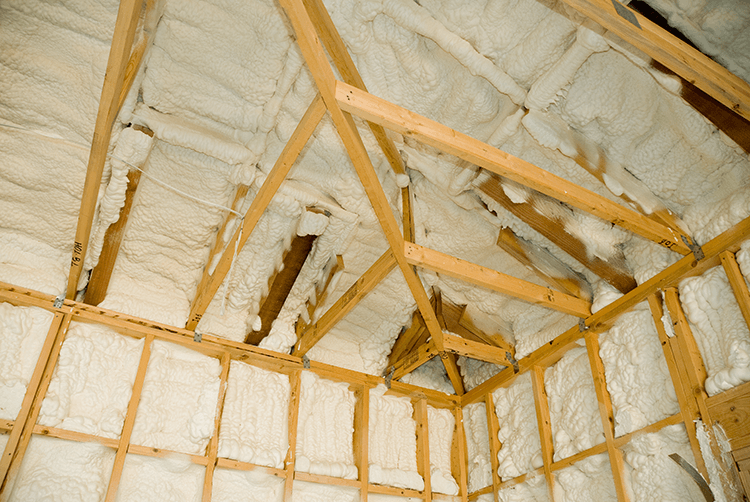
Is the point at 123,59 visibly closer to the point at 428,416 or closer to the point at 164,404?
the point at 164,404

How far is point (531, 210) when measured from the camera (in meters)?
3.37

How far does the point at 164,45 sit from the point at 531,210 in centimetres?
234

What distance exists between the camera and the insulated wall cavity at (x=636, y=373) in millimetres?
2941

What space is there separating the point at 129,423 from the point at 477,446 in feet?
8.39

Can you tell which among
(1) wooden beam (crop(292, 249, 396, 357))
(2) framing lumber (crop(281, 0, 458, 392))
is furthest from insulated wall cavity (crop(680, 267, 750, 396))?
(1) wooden beam (crop(292, 249, 396, 357))

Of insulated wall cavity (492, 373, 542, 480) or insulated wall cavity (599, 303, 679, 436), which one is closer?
insulated wall cavity (599, 303, 679, 436)

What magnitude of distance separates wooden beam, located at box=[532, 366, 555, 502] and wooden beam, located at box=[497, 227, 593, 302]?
2.17 ft

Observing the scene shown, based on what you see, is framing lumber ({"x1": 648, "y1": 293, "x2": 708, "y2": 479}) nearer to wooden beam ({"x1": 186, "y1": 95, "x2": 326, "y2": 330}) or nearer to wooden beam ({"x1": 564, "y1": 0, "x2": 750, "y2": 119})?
wooden beam ({"x1": 564, "y1": 0, "x2": 750, "y2": 119})

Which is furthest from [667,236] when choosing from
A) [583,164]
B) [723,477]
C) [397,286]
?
[397,286]

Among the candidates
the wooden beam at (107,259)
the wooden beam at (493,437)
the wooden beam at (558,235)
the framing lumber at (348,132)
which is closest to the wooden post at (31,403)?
the wooden beam at (107,259)

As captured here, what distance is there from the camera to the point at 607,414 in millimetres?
3168

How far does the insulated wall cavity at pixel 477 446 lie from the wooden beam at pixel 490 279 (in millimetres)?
1343

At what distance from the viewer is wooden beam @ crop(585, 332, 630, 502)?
2953 millimetres

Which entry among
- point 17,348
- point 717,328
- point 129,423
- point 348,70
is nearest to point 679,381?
point 717,328
